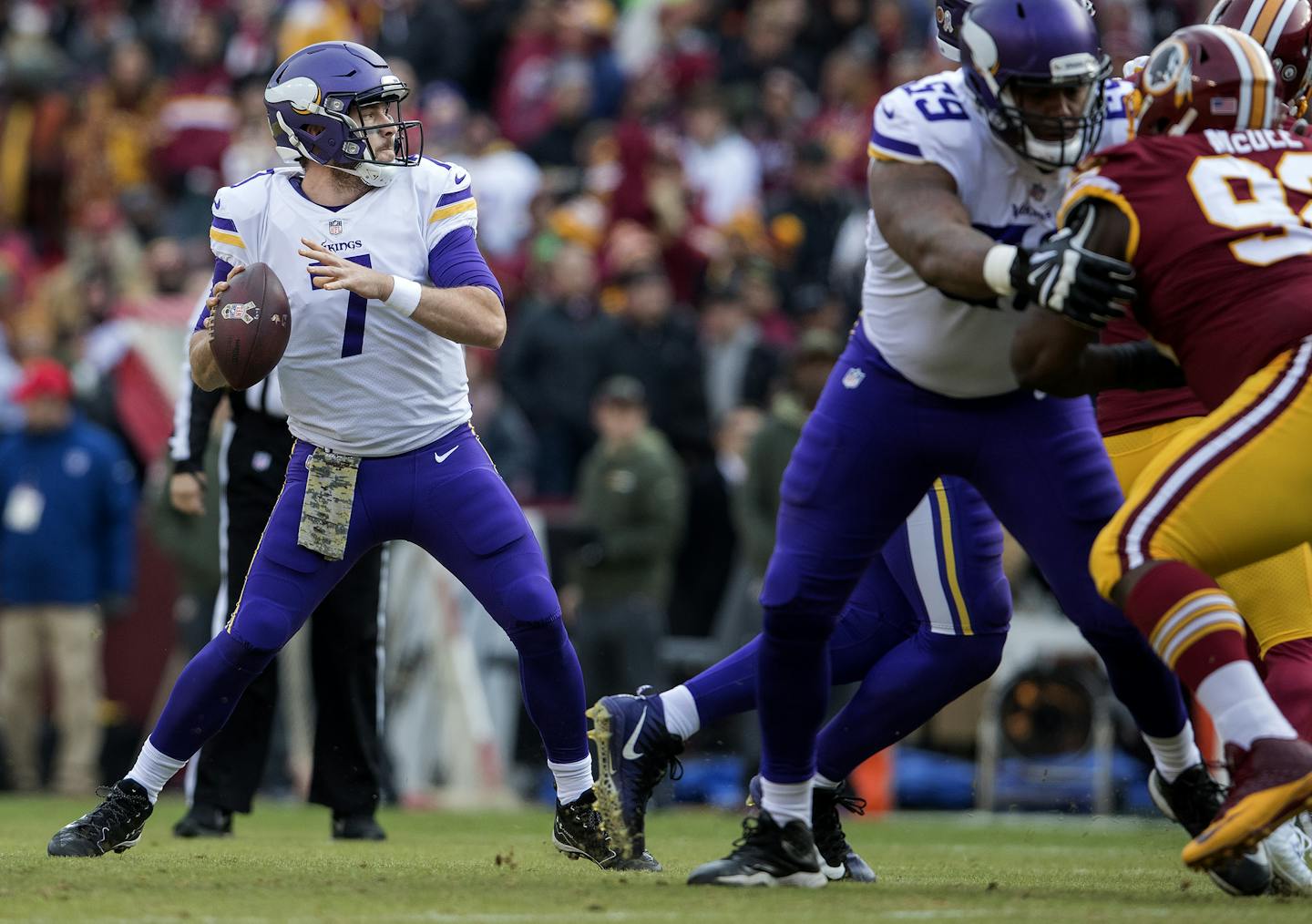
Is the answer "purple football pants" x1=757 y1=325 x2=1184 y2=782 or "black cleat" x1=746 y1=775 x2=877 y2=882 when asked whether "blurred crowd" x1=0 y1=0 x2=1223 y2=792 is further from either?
"purple football pants" x1=757 y1=325 x2=1184 y2=782

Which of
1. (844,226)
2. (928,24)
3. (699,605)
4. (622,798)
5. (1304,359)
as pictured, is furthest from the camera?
(928,24)

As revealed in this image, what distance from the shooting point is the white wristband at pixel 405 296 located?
5.57 meters

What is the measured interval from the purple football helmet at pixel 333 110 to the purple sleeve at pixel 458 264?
0.87ft

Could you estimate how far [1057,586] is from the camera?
16.9ft

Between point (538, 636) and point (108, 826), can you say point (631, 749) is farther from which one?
point (108, 826)

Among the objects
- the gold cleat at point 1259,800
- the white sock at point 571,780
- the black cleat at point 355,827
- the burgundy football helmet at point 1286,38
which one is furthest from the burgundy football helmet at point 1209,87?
the black cleat at point 355,827

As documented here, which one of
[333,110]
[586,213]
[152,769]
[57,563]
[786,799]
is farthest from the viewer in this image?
[586,213]

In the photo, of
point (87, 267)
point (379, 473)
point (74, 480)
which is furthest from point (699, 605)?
point (379, 473)

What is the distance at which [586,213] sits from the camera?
521 inches

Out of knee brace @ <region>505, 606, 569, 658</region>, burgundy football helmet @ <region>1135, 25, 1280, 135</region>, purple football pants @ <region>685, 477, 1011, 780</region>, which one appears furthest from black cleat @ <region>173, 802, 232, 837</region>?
burgundy football helmet @ <region>1135, 25, 1280, 135</region>

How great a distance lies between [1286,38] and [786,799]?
2.65m

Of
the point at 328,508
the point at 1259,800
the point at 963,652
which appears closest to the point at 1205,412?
the point at 963,652

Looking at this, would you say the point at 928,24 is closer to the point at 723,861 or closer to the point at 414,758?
the point at 414,758

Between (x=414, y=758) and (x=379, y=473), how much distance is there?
196 inches
